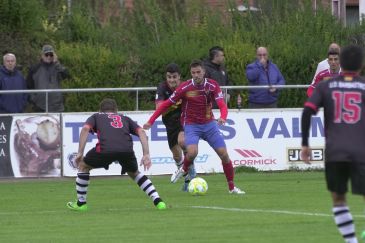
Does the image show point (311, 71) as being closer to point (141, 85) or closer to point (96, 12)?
point (141, 85)

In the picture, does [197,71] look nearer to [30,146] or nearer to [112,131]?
[112,131]

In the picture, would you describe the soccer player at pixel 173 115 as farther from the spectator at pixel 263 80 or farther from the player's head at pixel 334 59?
the spectator at pixel 263 80

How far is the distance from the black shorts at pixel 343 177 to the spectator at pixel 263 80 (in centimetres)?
1227

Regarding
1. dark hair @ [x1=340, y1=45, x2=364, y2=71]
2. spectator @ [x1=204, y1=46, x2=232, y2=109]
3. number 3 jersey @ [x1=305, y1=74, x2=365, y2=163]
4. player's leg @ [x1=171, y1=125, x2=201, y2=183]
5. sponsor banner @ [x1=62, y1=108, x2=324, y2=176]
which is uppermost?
dark hair @ [x1=340, y1=45, x2=364, y2=71]

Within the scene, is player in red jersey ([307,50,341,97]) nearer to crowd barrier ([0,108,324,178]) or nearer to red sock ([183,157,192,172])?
red sock ([183,157,192,172])

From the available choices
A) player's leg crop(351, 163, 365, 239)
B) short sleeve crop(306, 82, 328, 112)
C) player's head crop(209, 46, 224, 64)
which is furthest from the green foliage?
player's leg crop(351, 163, 365, 239)

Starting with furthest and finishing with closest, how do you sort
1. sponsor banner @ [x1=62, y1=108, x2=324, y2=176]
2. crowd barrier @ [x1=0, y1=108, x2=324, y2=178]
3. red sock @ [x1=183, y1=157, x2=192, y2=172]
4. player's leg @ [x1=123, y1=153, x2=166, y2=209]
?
sponsor banner @ [x1=62, y1=108, x2=324, y2=176] < crowd barrier @ [x1=0, y1=108, x2=324, y2=178] < red sock @ [x1=183, y1=157, x2=192, y2=172] < player's leg @ [x1=123, y1=153, x2=166, y2=209]

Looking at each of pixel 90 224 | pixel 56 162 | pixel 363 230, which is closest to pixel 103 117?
pixel 90 224

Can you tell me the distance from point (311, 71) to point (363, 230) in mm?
13771

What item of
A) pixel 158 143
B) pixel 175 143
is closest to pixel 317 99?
pixel 175 143

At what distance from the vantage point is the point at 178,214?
15219 millimetres

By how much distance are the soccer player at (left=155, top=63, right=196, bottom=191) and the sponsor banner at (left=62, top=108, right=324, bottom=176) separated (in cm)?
177

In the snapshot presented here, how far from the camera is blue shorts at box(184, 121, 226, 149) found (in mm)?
18531

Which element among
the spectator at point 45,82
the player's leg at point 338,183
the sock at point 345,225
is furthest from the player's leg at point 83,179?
the spectator at point 45,82
